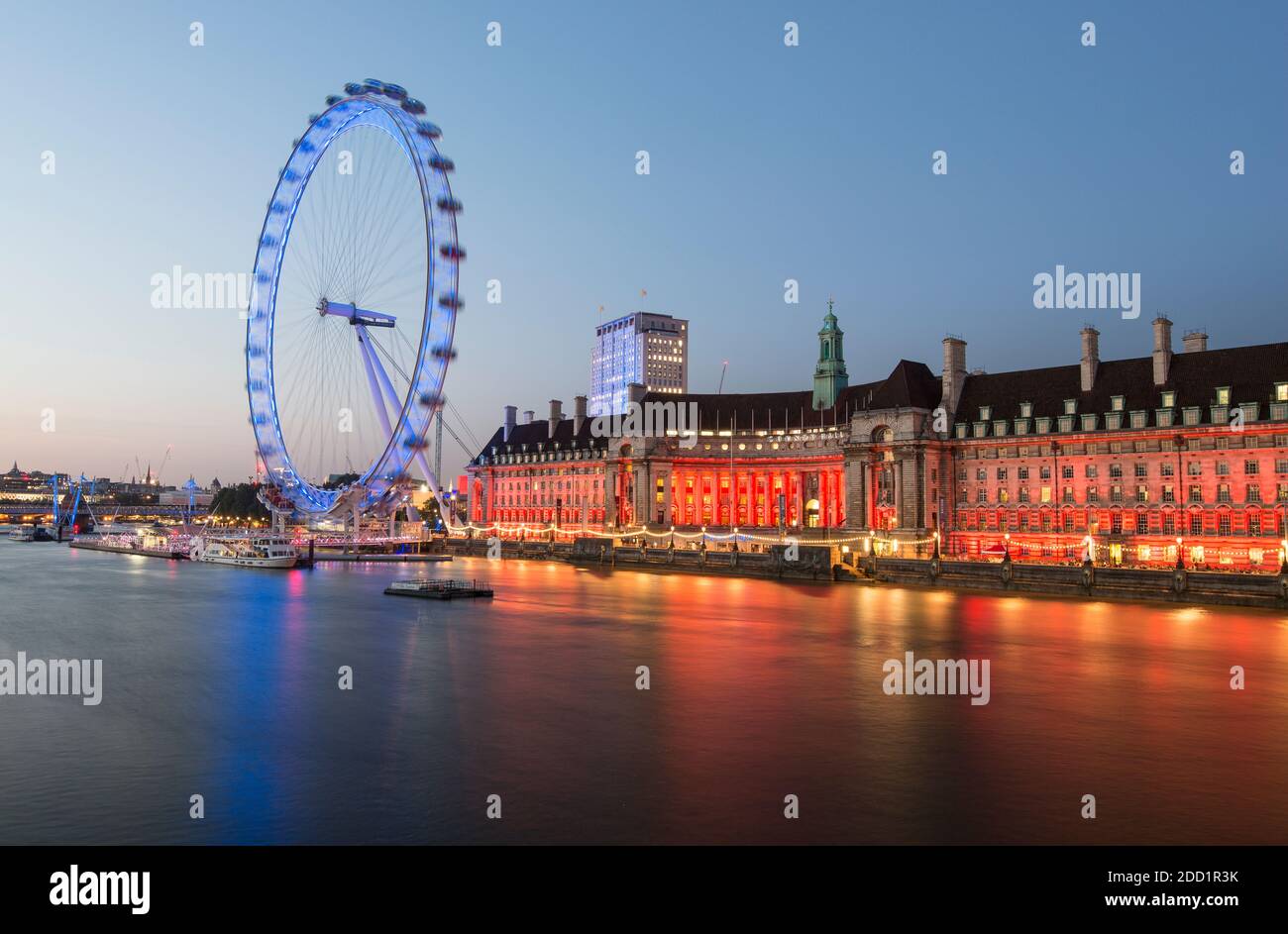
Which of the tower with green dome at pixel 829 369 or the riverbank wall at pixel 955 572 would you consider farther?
the tower with green dome at pixel 829 369

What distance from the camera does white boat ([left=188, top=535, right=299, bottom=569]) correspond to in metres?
118

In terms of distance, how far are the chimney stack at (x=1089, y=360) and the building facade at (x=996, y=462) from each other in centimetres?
16

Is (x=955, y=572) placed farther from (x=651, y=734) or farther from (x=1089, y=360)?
(x=651, y=734)

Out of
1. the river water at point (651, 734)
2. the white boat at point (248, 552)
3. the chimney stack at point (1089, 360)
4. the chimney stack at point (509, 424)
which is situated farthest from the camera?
the chimney stack at point (509, 424)

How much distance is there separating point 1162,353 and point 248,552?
105784 mm

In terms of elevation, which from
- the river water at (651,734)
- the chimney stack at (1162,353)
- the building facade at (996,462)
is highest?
the chimney stack at (1162,353)

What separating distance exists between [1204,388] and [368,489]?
77110 mm

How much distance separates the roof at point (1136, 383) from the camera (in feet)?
289

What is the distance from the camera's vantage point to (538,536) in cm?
15750

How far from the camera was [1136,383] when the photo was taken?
97.2 metres

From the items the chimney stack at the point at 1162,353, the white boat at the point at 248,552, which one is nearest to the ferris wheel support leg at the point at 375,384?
the white boat at the point at 248,552

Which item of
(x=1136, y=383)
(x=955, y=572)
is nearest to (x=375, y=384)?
(x=955, y=572)

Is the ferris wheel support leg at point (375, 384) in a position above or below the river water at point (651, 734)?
above

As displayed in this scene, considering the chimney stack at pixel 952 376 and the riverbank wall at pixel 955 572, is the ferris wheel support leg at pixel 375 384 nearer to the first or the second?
the riverbank wall at pixel 955 572
